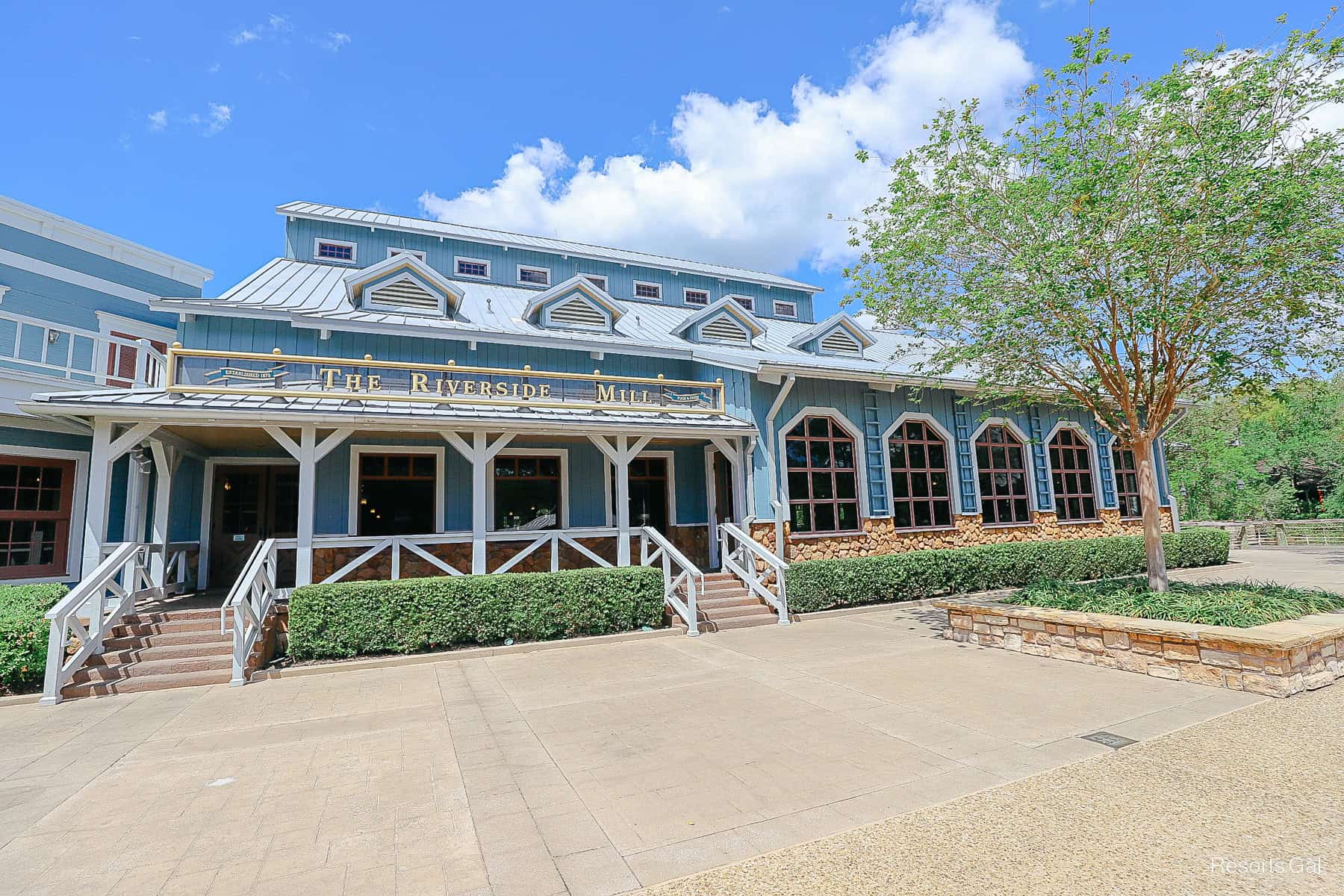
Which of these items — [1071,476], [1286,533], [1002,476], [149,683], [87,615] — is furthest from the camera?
[1286,533]

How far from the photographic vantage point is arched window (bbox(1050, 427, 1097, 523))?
15.6 metres

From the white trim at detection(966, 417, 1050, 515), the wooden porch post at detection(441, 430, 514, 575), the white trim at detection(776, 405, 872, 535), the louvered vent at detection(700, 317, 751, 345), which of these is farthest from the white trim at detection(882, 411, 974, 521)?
the wooden porch post at detection(441, 430, 514, 575)

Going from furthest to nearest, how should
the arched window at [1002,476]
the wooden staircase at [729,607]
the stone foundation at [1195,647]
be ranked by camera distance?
Answer: the arched window at [1002,476] < the wooden staircase at [729,607] < the stone foundation at [1195,647]

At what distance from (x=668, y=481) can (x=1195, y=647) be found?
8.86 metres

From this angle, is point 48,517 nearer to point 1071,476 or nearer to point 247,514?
point 247,514

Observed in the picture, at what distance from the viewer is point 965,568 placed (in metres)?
12.5

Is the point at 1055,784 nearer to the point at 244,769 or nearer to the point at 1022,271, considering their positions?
the point at 244,769

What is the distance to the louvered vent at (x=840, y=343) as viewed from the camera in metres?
16.4

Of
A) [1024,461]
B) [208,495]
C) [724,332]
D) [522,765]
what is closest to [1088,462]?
[1024,461]

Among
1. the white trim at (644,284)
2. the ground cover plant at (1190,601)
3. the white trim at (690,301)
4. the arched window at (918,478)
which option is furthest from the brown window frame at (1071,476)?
the white trim at (644,284)

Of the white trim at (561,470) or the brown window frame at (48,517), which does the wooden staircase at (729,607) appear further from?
the brown window frame at (48,517)

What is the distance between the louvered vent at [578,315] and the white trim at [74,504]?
8.65 metres

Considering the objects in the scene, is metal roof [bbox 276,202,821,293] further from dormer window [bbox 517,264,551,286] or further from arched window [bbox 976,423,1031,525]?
arched window [bbox 976,423,1031,525]

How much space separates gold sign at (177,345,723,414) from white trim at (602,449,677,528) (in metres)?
1.43
